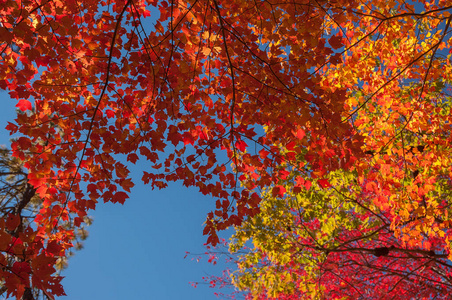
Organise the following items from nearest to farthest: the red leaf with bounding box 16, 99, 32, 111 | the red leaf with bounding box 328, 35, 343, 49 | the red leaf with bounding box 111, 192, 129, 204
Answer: the red leaf with bounding box 328, 35, 343, 49 → the red leaf with bounding box 111, 192, 129, 204 → the red leaf with bounding box 16, 99, 32, 111

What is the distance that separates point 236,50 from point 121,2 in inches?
75.5

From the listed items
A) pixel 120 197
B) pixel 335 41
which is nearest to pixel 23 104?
pixel 120 197

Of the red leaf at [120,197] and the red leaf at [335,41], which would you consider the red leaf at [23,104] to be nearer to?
the red leaf at [120,197]

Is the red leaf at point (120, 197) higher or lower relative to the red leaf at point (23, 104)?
lower

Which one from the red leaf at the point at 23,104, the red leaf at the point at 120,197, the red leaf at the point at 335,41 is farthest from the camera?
the red leaf at the point at 23,104

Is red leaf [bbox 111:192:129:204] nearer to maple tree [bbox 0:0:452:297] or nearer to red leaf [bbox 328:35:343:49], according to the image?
maple tree [bbox 0:0:452:297]

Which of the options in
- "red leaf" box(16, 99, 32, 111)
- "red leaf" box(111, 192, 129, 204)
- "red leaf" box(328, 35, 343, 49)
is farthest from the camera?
"red leaf" box(16, 99, 32, 111)

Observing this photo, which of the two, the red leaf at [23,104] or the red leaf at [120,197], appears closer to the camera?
the red leaf at [120,197]

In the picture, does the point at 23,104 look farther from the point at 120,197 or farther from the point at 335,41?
the point at 335,41

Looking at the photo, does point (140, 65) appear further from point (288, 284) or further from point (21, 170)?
point (21, 170)

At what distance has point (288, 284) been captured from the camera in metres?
6.85

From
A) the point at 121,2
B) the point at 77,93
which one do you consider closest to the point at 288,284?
the point at 77,93

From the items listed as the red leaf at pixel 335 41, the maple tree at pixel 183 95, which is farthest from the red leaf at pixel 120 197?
the red leaf at pixel 335 41

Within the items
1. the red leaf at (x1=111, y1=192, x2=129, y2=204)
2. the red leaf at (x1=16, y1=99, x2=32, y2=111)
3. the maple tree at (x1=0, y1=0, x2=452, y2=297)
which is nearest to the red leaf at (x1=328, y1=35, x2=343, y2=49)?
the maple tree at (x1=0, y1=0, x2=452, y2=297)
